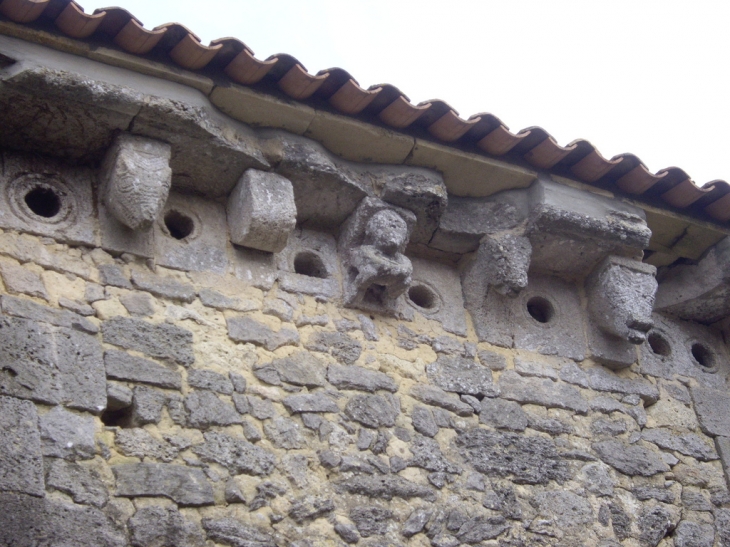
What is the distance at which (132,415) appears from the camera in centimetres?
346

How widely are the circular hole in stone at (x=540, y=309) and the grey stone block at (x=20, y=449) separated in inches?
111

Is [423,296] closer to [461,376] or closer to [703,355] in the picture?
[461,376]

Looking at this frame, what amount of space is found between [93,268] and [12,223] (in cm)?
37

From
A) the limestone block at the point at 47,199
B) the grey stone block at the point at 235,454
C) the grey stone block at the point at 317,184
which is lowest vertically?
the grey stone block at the point at 235,454

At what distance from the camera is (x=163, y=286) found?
154 inches

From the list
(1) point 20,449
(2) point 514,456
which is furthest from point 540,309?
(1) point 20,449

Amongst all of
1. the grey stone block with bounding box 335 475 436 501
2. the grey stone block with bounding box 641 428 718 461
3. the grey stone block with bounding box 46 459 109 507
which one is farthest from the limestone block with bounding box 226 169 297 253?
the grey stone block with bounding box 641 428 718 461

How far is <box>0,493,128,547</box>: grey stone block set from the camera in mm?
2873

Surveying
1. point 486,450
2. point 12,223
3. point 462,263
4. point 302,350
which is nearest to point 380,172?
point 462,263

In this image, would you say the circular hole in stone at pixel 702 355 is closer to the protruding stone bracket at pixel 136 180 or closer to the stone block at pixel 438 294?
the stone block at pixel 438 294

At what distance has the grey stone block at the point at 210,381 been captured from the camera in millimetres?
3686

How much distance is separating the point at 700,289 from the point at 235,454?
3103 millimetres

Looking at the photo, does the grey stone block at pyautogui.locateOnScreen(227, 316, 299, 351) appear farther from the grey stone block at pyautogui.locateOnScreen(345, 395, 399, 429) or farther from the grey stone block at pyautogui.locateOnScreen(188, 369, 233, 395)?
the grey stone block at pyautogui.locateOnScreen(345, 395, 399, 429)

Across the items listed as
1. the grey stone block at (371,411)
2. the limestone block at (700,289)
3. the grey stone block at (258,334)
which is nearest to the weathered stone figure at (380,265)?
the grey stone block at (258,334)
